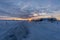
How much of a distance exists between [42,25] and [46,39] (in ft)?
13.7

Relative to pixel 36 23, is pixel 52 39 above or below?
below

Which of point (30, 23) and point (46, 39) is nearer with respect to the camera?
point (46, 39)

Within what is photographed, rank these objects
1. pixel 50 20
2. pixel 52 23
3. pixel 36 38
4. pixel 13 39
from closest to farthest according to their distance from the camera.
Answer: pixel 13 39, pixel 36 38, pixel 50 20, pixel 52 23

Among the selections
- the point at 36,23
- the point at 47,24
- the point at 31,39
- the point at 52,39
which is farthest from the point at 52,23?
the point at 31,39

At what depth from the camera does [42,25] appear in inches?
502

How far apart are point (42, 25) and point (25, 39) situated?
479 cm

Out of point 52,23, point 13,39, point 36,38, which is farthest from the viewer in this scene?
point 52,23

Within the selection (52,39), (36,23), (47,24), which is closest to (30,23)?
(36,23)

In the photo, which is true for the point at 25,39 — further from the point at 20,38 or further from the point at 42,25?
the point at 42,25

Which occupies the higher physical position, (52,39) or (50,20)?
(50,20)

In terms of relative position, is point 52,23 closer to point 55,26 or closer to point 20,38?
point 55,26

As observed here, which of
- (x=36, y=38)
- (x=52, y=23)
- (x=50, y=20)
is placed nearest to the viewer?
(x=36, y=38)

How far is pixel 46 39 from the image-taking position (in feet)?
28.3

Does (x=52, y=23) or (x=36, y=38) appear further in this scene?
(x=52, y=23)
